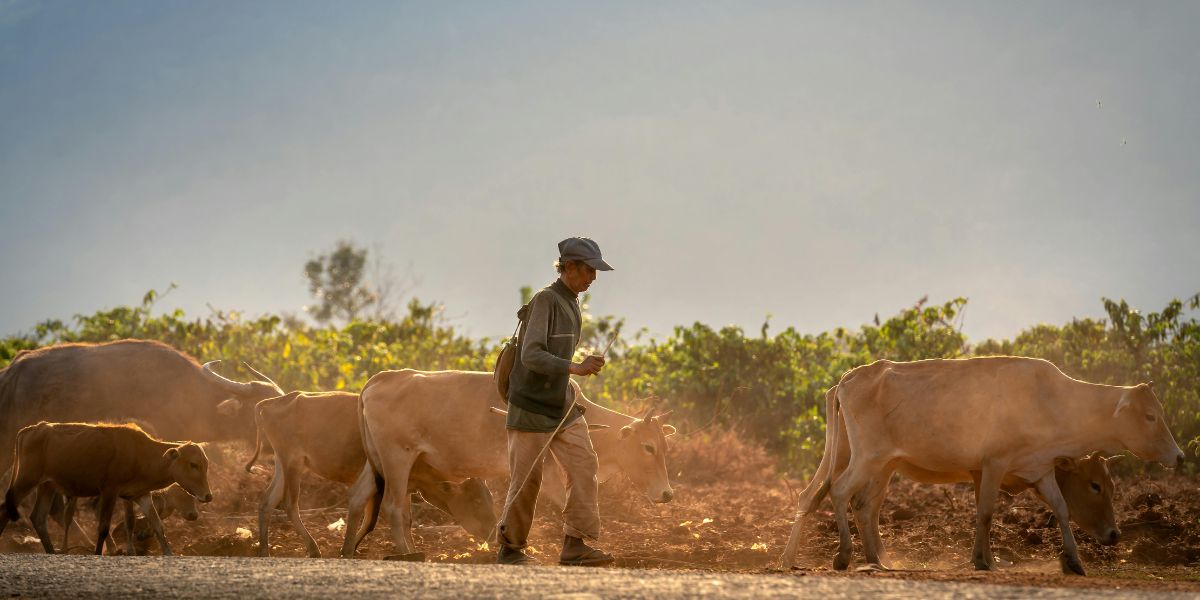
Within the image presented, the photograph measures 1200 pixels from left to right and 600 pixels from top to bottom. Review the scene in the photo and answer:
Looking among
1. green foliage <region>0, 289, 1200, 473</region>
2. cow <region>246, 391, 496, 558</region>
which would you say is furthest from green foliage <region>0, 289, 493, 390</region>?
cow <region>246, 391, 496, 558</region>

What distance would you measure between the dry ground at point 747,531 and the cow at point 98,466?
3.03ft

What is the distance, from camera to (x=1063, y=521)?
1035cm

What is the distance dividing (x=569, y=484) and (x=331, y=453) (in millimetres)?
4372

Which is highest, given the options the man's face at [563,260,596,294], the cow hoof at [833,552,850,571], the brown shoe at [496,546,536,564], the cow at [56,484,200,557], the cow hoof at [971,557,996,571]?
the man's face at [563,260,596,294]

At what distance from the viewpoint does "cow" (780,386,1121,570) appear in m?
11.5

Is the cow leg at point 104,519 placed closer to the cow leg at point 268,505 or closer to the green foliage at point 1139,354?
the cow leg at point 268,505

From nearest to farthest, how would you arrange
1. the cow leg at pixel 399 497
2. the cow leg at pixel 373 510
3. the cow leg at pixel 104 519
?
the cow leg at pixel 399 497 → the cow leg at pixel 104 519 → the cow leg at pixel 373 510

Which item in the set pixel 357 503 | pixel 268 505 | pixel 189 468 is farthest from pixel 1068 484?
pixel 189 468

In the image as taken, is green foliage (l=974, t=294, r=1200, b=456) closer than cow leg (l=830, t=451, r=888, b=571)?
No

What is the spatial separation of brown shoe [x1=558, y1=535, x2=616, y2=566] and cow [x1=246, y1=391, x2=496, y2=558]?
366 cm

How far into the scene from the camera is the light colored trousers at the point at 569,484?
9.67 metres

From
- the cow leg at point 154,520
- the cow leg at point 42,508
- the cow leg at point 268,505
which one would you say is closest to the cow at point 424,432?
the cow leg at point 268,505

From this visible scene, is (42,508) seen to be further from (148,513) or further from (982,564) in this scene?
(982,564)

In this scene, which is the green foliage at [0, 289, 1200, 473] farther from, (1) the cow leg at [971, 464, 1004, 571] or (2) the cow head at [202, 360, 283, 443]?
(1) the cow leg at [971, 464, 1004, 571]
